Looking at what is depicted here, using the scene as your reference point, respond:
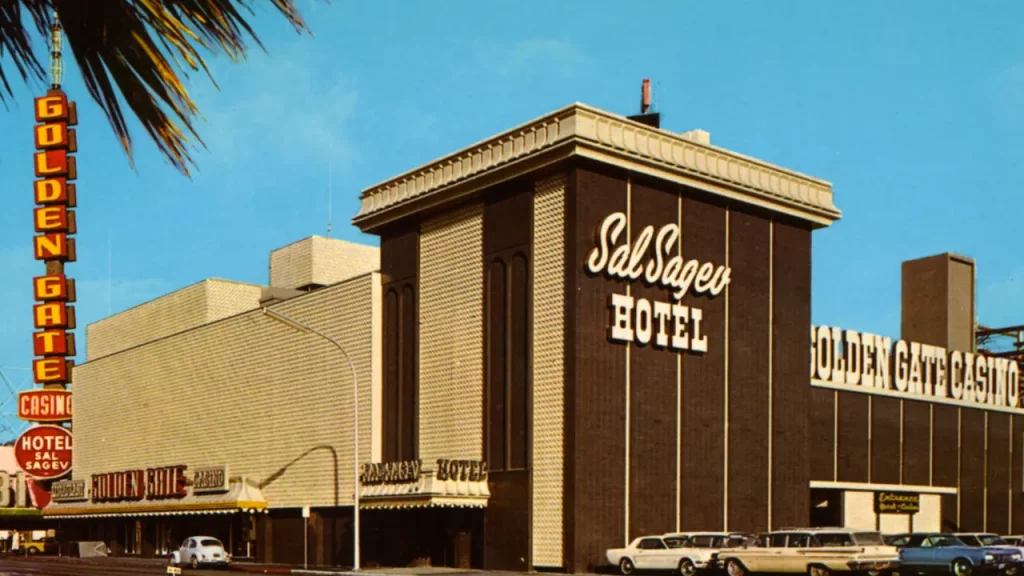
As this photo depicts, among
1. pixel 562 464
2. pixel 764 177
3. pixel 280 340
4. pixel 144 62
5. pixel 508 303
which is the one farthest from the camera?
pixel 280 340

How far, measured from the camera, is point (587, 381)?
4669cm

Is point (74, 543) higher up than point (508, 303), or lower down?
lower down

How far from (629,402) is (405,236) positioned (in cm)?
1457

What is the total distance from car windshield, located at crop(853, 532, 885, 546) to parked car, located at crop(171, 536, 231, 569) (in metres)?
30.9

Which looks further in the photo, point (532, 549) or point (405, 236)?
point (405, 236)

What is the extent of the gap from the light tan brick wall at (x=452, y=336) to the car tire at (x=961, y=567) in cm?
1957

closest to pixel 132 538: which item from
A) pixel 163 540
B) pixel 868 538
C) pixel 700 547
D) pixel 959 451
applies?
pixel 163 540

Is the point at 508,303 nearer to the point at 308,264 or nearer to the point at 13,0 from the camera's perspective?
the point at 308,264

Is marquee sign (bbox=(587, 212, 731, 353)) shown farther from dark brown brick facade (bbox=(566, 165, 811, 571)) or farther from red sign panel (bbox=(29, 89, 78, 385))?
red sign panel (bbox=(29, 89, 78, 385))

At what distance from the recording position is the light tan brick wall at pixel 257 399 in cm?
5831

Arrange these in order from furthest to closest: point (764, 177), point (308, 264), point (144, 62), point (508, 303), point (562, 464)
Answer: point (308, 264), point (764, 177), point (508, 303), point (562, 464), point (144, 62)

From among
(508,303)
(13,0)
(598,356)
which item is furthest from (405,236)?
(13,0)

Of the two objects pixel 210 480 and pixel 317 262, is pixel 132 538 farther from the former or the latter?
pixel 317 262

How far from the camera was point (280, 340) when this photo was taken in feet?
210
